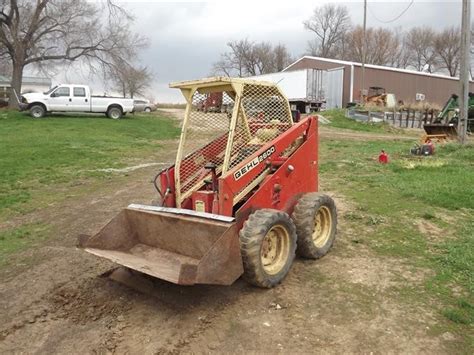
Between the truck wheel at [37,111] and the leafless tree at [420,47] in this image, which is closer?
the truck wheel at [37,111]

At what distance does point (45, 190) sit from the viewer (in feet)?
32.9

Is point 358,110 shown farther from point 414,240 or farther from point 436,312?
point 436,312

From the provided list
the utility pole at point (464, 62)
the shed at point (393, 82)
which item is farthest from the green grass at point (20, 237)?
the shed at point (393, 82)

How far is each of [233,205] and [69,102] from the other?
77.8 ft

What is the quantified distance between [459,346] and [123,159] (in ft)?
39.2

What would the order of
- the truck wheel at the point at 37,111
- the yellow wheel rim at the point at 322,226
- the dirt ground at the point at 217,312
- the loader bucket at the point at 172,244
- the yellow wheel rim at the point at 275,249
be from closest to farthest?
the dirt ground at the point at 217,312
the loader bucket at the point at 172,244
the yellow wheel rim at the point at 275,249
the yellow wheel rim at the point at 322,226
the truck wheel at the point at 37,111

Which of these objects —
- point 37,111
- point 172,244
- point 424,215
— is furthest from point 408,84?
point 172,244

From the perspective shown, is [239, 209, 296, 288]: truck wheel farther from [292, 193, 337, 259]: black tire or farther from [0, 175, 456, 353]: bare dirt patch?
[292, 193, 337, 259]: black tire

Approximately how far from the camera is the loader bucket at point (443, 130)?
667 inches

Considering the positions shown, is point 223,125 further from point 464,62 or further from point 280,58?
point 280,58

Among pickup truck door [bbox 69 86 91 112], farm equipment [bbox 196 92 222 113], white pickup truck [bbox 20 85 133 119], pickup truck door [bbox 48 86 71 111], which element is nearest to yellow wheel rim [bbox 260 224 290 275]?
farm equipment [bbox 196 92 222 113]

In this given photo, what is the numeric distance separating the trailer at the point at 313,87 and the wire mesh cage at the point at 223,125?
27.2 m

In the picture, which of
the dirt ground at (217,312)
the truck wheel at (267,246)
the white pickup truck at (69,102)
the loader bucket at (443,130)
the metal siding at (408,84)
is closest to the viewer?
the dirt ground at (217,312)

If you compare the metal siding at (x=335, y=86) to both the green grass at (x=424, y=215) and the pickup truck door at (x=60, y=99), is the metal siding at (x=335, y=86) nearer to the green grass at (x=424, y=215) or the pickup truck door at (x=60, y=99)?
the pickup truck door at (x=60, y=99)
